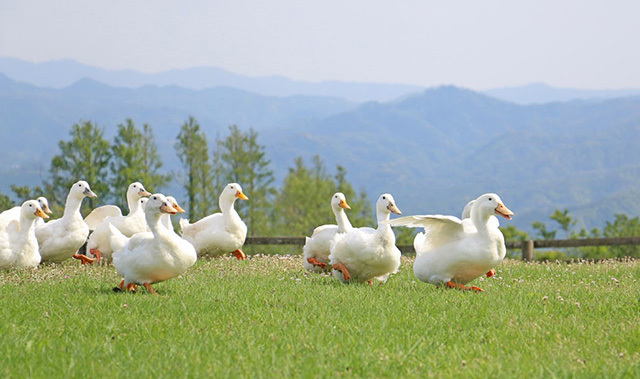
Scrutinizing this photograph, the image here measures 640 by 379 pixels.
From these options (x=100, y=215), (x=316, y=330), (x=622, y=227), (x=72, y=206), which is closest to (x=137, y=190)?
(x=100, y=215)

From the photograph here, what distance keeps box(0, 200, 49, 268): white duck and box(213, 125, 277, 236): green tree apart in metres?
44.1

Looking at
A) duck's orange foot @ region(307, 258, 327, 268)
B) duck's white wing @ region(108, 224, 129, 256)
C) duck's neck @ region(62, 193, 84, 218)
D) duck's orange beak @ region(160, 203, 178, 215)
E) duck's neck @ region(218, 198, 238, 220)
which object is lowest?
duck's orange foot @ region(307, 258, 327, 268)

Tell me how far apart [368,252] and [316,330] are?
11.0ft

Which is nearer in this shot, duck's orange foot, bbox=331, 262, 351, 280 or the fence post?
duck's orange foot, bbox=331, 262, 351, 280

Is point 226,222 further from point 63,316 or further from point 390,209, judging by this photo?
point 63,316

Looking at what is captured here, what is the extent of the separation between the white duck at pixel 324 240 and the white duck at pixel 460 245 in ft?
7.92

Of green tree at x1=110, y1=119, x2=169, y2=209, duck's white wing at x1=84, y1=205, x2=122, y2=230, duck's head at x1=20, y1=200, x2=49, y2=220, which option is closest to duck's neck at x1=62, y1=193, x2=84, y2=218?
duck's head at x1=20, y1=200, x2=49, y2=220

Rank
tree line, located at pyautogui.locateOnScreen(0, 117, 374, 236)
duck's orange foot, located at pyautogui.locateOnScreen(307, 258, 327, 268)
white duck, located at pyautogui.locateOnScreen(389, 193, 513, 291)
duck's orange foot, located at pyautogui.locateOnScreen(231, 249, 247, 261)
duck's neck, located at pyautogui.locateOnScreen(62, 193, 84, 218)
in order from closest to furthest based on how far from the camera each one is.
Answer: white duck, located at pyautogui.locateOnScreen(389, 193, 513, 291) < duck's orange foot, located at pyautogui.locateOnScreen(307, 258, 327, 268) < duck's neck, located at pyautogui.locateOnScreen(62, 193, 84, 218) < duck's orange foot, located at pyautogui.locateOnScreen(231, 249, 247, 261) < tree line, located at pyautogui.locateOnScreen(0, 117, 374, 236)

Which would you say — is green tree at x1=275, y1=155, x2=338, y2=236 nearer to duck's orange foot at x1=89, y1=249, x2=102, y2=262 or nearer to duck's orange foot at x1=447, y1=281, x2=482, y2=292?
duck's orange foot at x1=89, y1=249, x2=102, y2=262

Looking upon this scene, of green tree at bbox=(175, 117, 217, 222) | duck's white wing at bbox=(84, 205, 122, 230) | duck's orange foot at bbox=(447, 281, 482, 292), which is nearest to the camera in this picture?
duck's orange foot at bbox=(447, 281, 482, 292)

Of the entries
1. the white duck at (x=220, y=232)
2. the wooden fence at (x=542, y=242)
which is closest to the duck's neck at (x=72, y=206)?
the white duck at (x=220, y=232)

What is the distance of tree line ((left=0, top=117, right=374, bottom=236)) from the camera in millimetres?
49812

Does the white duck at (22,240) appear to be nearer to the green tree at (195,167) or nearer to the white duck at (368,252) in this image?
the white duck at (368,252)

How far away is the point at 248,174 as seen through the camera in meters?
62.3
